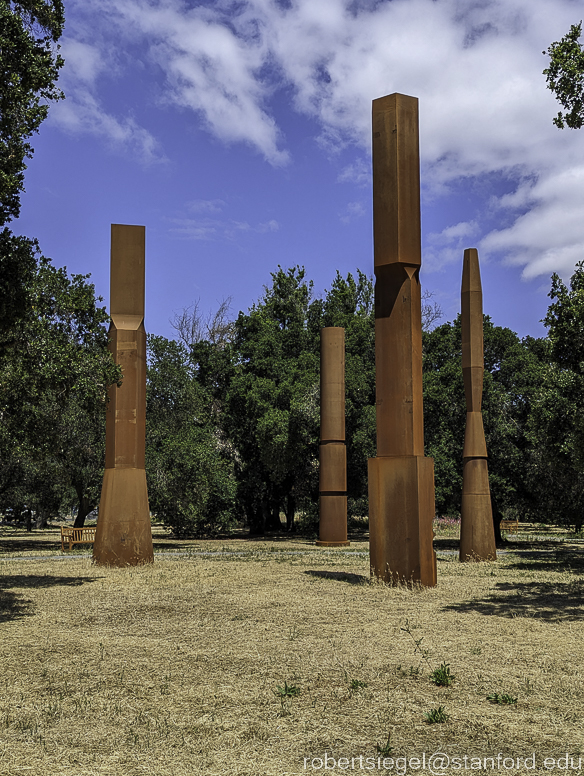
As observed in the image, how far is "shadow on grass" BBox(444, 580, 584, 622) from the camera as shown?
34.4 feet

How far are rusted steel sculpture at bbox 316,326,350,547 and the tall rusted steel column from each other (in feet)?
40.6

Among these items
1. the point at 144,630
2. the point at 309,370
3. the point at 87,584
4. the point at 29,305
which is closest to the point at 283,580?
the point at 87,584

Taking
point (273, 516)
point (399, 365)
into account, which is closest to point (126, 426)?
point (399, 365)

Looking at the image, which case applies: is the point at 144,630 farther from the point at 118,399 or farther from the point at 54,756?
Result: the point at 118,399

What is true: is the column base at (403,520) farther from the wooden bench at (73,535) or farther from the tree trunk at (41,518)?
the tree trunk at (41,518)

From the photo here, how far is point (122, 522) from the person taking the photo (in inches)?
676

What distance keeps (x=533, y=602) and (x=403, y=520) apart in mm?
2601

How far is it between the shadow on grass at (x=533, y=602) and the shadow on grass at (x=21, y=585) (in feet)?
20.8

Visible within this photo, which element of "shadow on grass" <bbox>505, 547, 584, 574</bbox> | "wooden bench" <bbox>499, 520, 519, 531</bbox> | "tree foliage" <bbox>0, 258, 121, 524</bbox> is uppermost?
"tree foliage" <bbox>0, 258, 121, 524</bbox>

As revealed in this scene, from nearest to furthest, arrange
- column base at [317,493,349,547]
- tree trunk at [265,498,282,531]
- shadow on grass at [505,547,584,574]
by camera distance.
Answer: shadow on grass at [505,547,584,574] < column base at [317,493,349,547] < tree trunk at [265,498,282,531]

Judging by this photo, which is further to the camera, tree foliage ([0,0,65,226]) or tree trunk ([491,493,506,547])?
tree trunk ([491,493,506,547])

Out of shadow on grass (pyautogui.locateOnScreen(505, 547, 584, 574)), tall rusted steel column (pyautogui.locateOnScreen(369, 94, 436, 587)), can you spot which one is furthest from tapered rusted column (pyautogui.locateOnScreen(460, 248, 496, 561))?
tall rusted steel column (pyautogui.locateOnScreen(369, 94, 436, 587))

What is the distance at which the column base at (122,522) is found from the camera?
1711cm

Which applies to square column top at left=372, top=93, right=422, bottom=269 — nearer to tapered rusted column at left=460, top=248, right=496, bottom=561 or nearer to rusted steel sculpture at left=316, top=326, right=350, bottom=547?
tapered rusted column at left=460, top=248, right=496, bottom=561
